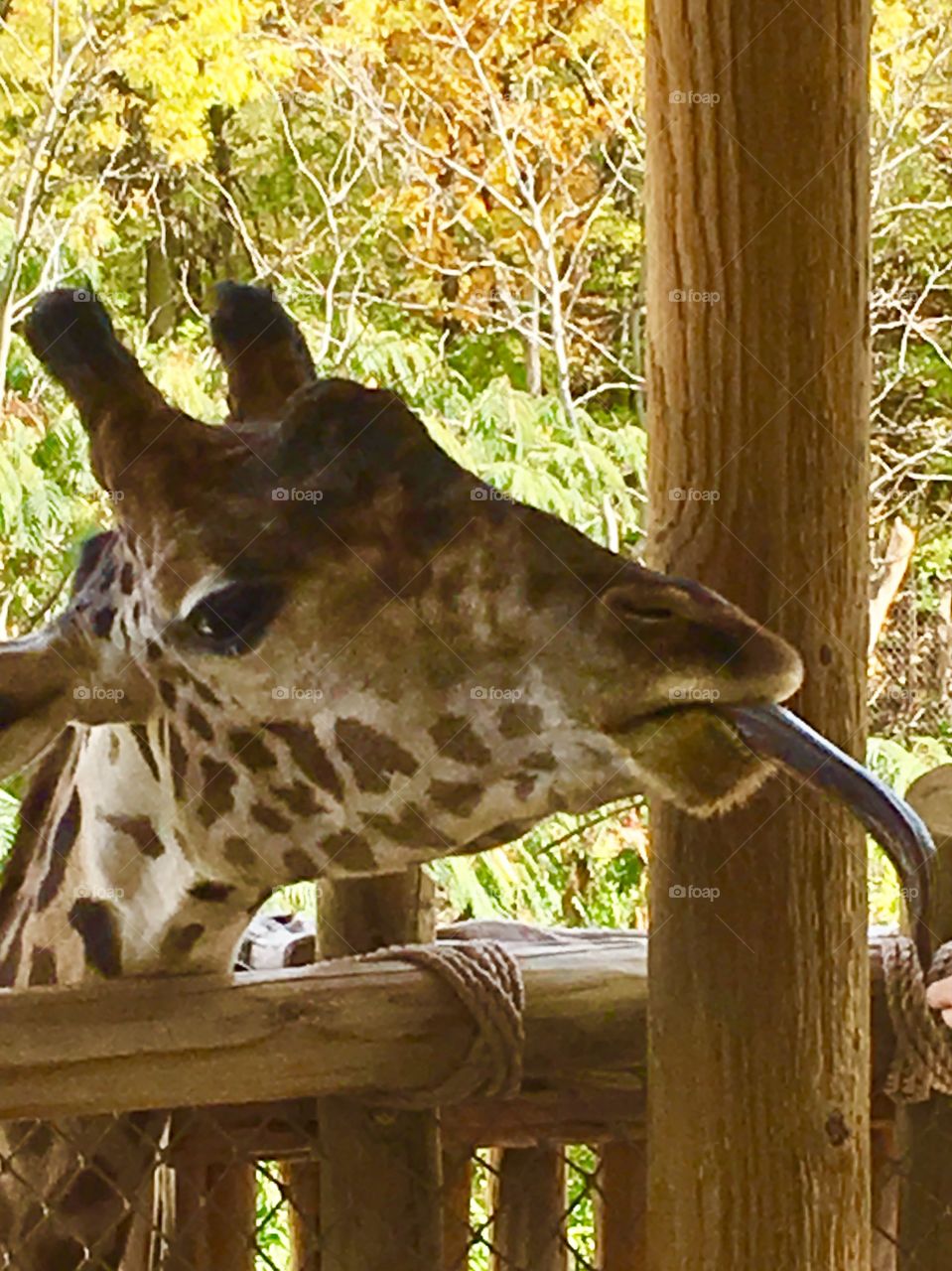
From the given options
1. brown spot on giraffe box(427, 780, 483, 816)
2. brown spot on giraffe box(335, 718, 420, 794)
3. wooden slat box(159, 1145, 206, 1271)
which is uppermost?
brown spot on giraffe box(335, 718, 420, 794)

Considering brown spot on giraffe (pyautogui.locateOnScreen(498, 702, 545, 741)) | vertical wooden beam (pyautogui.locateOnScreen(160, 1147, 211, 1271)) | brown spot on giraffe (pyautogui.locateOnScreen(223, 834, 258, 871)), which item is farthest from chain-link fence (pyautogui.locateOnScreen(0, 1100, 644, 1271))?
brown spot on giraffe (pyautogui.locateOnScreen(498, 702, 545, 741))

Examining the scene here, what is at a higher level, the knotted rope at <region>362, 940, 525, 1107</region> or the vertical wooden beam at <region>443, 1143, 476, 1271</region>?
the knotted rope at <region>362, 940, 525, 1107</region>

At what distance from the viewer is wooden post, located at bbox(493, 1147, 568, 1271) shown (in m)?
1.19

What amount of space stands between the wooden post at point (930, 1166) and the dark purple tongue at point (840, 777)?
35cm

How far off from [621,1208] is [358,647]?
575 millimetres

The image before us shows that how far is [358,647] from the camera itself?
2.74ft

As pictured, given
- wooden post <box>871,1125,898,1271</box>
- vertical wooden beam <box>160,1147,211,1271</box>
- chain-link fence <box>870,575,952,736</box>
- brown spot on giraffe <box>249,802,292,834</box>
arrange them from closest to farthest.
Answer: brown spot on giraffe <box>249,802,292,834</box>
vertical wooden beam <box>160,1147,211,1271</box>
wooden post <box>871,1125,898,1271</box>
chain-link fence <box>870,575,952,736</box>

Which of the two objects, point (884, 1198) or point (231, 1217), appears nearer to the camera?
point (231, 1217)

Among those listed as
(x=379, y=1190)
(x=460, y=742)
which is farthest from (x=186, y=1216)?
(x=460, y=742)

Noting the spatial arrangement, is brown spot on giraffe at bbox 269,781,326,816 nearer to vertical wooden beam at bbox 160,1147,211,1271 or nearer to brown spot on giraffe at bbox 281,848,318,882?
brown spot on giraffe at bbox 281,848,318,882

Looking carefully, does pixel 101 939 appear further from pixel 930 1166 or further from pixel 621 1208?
pixel 930 1166

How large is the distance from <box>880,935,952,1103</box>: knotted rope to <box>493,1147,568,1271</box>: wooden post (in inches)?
10.1

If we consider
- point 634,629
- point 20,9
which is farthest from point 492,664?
point 20,9

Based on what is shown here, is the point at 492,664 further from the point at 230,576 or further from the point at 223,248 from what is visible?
the point at 223,248
